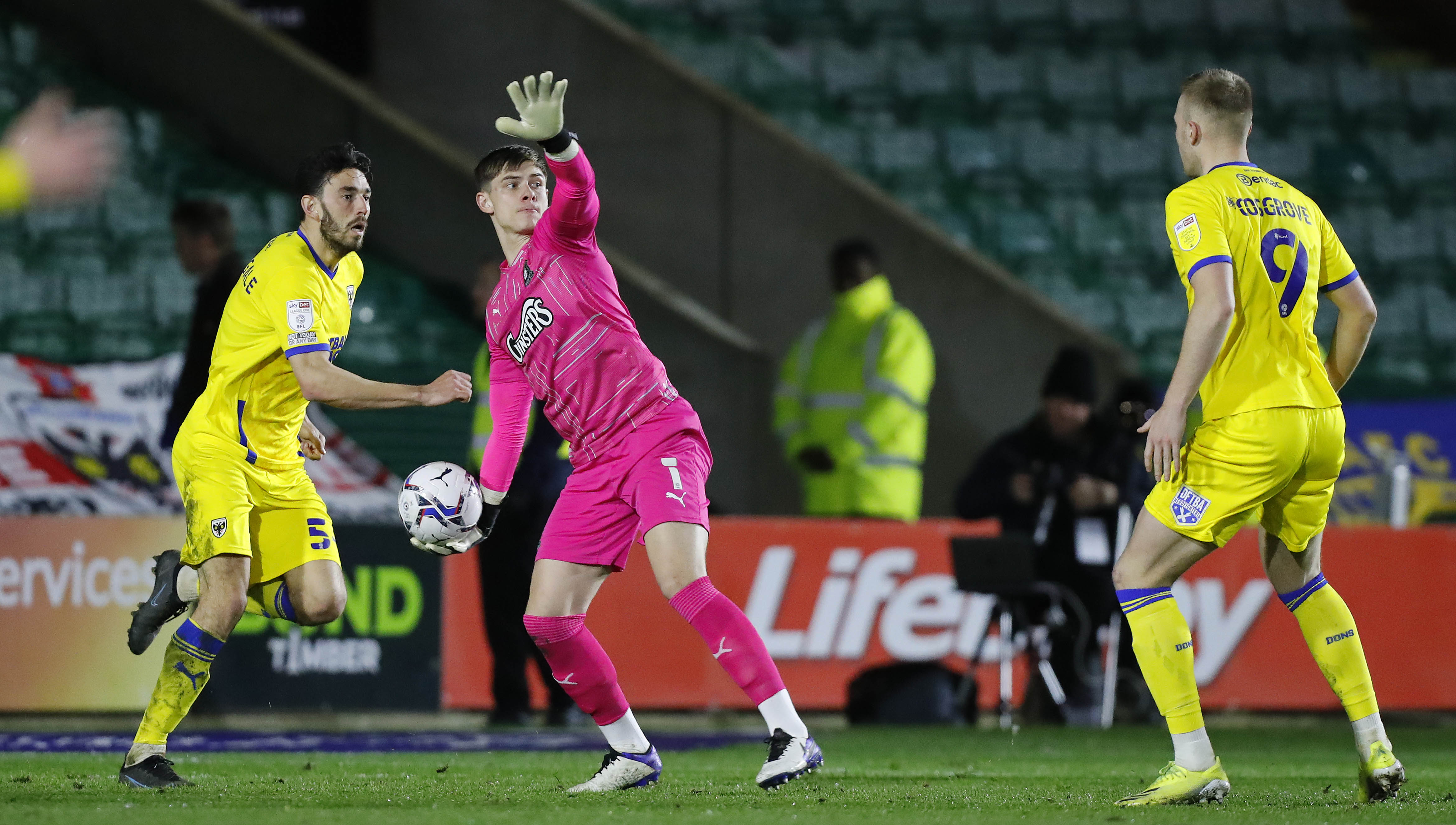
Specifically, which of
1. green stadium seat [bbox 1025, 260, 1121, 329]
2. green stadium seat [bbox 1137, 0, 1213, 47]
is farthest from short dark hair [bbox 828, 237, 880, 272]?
green stadium seat [bbox 1137, 0, 1213, 47]

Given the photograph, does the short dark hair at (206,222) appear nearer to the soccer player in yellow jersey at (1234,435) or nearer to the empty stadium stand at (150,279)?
the empty stadium stand at (150,279)

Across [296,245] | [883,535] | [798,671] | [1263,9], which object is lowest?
[798,671]

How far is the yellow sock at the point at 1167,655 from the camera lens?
214 inches

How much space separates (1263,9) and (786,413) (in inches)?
304

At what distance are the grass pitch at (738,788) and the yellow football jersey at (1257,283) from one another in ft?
4.03

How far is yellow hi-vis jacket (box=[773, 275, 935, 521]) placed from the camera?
35.0 ft

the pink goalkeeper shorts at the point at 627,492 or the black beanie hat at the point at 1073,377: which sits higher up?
the black beanie hat at the point at 1073,377

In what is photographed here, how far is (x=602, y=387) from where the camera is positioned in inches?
228

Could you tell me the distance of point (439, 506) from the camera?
5883 millimetres

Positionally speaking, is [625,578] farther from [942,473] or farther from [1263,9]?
[1263,9]

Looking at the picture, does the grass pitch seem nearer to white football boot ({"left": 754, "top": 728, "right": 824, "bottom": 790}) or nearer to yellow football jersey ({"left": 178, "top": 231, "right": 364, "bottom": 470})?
white football boot ({"left": 754, "top": 728, "right": 824, "bottom": 790})

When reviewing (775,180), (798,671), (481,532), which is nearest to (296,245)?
(481,532)

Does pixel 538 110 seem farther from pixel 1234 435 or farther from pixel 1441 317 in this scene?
pixel 1441 317

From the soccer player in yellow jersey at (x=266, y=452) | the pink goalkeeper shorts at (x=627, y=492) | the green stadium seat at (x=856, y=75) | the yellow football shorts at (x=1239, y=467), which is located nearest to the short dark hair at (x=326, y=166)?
the soccer player in yellow jersey at (x=266, y=452)
